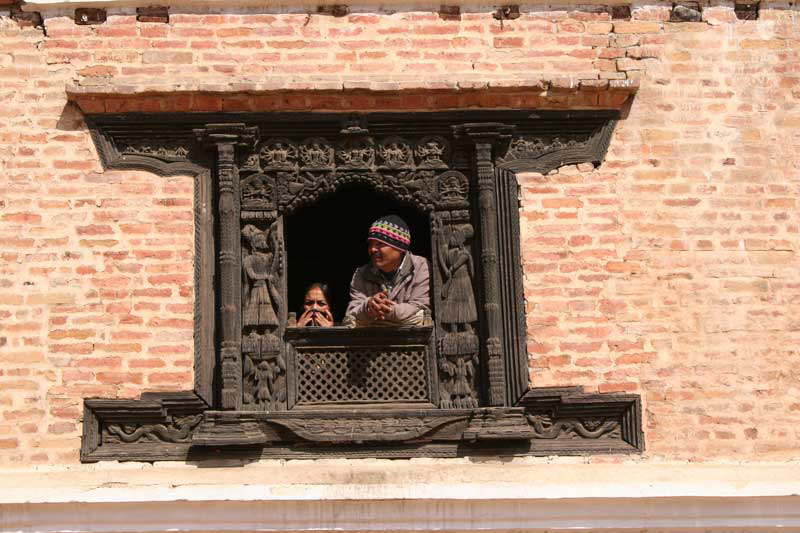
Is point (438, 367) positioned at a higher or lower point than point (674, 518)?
higher

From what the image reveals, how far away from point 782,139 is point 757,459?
1.84 m

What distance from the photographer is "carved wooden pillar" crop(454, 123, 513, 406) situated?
24.4ft

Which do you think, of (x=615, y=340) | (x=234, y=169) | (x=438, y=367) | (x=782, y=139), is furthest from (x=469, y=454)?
(x=782, y=139)

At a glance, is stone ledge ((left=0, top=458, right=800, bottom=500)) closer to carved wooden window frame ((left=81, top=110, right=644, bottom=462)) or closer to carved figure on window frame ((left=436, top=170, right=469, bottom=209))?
carved wooden window frame ((left=81, top=110, right=644, bottom=462))

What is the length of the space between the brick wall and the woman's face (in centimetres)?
77

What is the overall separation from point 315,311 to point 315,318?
2.0 inches

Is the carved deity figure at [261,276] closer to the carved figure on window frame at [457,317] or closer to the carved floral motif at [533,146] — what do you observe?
the carved figure on window frame at [457,317]

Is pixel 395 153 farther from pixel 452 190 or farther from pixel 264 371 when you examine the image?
pixel 264 371

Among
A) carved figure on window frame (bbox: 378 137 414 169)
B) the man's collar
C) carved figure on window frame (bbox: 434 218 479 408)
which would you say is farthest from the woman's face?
carved figure on window frame (bbox: 378 137 414 169)

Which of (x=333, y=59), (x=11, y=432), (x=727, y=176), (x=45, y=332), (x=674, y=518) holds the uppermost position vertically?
(x=333, y=59)

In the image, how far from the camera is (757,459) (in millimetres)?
7355

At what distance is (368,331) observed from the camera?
7.59m

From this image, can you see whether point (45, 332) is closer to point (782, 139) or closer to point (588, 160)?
point (588, 160)

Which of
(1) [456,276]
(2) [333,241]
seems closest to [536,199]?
(1) [456,276]
